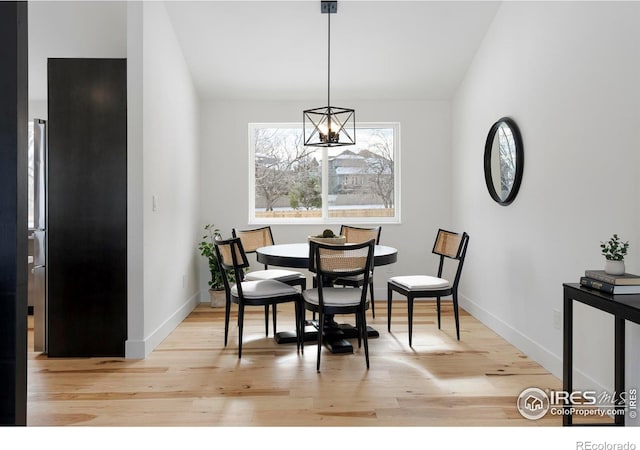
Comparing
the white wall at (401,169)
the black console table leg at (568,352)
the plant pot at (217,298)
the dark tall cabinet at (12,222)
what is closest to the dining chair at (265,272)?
the plant pot at (217,298)

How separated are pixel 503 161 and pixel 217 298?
3028mm

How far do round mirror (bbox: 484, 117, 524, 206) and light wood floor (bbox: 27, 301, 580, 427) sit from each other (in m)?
1.16

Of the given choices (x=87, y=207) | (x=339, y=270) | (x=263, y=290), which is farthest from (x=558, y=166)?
Result: (x=87, y=207)

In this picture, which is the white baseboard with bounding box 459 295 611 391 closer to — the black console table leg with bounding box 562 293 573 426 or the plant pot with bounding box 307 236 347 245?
the black console table leg with bounding box 562 293 573 426

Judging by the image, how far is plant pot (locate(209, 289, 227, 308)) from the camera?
16.1 feet

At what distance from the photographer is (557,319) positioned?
2.89 meters

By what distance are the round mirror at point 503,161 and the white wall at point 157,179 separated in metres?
2.63

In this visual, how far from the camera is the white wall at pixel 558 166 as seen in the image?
232cm

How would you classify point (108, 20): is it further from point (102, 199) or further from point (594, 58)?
point (594, 58)

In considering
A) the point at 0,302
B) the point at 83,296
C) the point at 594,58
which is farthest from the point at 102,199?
the point at 594,58

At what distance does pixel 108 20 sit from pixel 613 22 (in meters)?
3.61

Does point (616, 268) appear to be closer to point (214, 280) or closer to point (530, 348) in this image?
point (530, 348)

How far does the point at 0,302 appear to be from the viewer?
Answer: 1694mm
